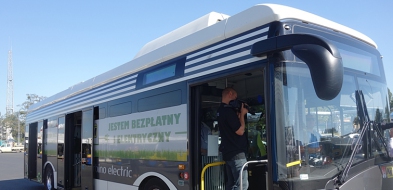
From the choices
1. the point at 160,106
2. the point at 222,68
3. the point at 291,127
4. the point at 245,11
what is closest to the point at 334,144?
the point at 291,127

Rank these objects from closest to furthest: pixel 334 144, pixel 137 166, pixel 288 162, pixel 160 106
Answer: pixel 288 162, pixel 334 144, pixel 160 106, pixel 137 166

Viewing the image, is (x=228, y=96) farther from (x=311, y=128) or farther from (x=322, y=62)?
(x=322, y=62)

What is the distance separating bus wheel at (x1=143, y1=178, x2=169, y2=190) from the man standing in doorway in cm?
134

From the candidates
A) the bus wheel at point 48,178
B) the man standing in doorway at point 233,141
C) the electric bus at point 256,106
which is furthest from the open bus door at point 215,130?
the bus wheel at point 48,178

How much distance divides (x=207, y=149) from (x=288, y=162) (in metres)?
1.52

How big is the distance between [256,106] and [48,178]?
7.69 m

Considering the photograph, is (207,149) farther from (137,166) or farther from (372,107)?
(372,107)

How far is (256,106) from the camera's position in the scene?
16.5 feet

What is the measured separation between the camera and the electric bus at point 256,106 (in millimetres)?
3557

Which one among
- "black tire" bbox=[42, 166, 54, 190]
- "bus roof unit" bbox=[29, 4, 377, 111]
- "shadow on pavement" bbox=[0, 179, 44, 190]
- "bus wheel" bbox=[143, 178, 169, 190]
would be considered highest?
"bus roof unit" bbox=[29, 4, 377, 111]

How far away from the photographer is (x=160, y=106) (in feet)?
18.2

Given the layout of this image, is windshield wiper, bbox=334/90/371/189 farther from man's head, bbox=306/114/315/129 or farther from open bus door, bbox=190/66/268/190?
open bus door, bbox=190/66/268/190

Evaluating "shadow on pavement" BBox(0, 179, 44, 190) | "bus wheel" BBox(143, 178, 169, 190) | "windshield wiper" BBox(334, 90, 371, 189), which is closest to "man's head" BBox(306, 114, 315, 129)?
"windshield wiper" BBox(334, 90, 371, 189)

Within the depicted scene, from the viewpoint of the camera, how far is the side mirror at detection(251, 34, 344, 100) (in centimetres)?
306
